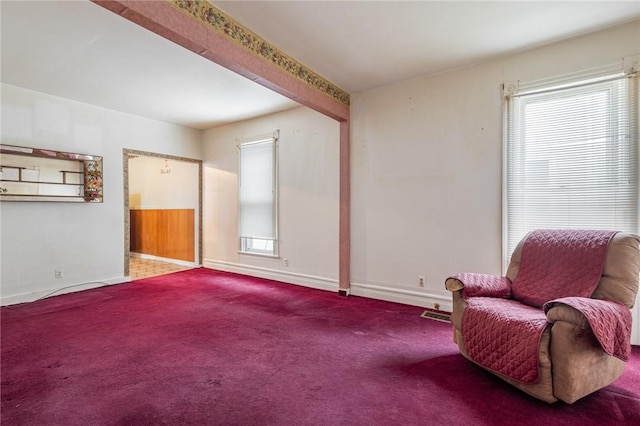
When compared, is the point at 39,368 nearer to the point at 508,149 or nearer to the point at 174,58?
the point at 174,58

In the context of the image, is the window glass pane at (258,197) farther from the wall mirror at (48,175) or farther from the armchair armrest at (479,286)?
the armchair armrest at (479,286)

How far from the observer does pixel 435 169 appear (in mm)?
3500

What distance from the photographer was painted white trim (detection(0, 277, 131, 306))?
3.75 m

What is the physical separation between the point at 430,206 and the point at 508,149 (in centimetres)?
94

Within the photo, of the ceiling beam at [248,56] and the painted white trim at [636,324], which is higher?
the ceiling beam at [248,56]

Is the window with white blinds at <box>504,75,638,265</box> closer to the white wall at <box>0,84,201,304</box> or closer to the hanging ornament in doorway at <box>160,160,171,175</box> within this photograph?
the white wall at <box>0,84,201,304</box>

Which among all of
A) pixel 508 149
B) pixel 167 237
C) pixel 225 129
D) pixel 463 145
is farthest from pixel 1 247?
pixel 508 149

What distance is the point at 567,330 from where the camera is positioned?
67.9 inches

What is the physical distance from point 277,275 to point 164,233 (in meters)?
3.20

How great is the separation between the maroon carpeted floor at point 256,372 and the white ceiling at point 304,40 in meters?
2.63

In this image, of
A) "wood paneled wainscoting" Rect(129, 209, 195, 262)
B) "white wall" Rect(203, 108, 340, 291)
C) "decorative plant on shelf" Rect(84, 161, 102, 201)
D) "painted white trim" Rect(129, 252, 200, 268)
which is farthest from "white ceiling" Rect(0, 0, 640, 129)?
"painted white trim" Rect(129, 252, 200, 268)

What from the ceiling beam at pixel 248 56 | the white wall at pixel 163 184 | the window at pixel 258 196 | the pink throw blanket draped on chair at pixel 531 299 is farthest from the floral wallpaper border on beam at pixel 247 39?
the white wall at pixel 163 184

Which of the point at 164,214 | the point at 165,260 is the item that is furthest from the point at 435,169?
the point at 165,260

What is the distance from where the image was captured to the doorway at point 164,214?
603cm
